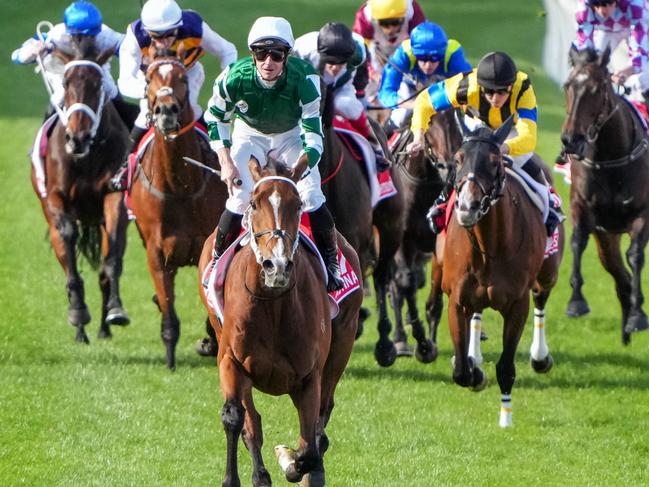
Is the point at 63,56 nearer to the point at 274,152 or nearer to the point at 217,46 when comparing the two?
the point at 217,46

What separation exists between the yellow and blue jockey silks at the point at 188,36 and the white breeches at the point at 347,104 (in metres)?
1.07

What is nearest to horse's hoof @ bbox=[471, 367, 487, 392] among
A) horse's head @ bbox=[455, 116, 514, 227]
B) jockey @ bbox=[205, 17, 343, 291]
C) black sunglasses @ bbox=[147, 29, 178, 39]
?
horse's head @ bbox=[455, 116, 514, 227]

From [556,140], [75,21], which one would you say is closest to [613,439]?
[75,21]

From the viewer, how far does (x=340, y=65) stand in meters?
10.5

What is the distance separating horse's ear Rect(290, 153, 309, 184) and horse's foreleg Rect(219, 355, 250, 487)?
930mm

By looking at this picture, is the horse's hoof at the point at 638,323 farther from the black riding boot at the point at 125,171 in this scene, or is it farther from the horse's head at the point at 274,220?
the horse's head at the point at 274,220

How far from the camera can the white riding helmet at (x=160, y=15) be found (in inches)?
416

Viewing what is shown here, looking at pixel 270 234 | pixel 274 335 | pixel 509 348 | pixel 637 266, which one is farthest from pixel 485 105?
pixel 270 234

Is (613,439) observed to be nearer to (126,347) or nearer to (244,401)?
(244,401)

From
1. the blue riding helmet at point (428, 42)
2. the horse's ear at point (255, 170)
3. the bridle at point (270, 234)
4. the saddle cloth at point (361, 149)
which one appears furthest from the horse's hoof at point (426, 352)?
the horse's ear at point (255, 170)

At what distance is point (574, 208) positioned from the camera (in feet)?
40.5

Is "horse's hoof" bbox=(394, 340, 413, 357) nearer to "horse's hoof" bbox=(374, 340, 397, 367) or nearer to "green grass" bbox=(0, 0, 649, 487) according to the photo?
"green grass" bbox=(0, 0, 649, 487)

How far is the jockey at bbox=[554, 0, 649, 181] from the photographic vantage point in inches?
500

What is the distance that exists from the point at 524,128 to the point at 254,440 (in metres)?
2.93
